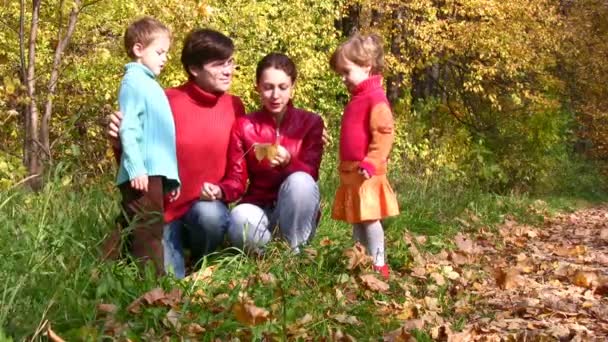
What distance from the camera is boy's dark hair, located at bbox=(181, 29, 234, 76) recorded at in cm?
416

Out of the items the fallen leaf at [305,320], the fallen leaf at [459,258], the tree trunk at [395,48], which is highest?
the tree trunk at [395,48]

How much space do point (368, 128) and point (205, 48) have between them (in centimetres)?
107

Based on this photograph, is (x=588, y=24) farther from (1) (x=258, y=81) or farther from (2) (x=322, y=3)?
(1) (x=258, y=81)

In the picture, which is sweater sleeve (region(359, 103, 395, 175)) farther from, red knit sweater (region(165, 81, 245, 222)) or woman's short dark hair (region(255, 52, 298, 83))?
red knit sweater (region(165, 81, 245, 222))

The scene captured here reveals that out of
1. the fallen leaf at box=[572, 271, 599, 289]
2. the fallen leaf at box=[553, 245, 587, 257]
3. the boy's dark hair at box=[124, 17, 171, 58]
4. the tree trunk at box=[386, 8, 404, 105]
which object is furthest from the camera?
the tree trunk at box=[386, 8, 404, 105]

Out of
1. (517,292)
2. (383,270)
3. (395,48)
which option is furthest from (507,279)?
(395,48)

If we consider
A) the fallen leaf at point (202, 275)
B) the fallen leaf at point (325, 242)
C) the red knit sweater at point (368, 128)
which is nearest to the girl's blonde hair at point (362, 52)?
the red knit sweater at point (368, 128)

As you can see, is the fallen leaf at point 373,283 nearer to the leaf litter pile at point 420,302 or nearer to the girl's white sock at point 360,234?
the leaf litter pile at point 420,302

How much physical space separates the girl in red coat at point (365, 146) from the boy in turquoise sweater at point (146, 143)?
3.63 feet

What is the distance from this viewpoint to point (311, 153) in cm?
445

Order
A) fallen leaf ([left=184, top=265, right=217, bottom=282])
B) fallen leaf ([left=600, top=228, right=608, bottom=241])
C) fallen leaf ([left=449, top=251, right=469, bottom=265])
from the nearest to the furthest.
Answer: fallen leaf ([left=184, top=265, right=217, bottom=282]) < fallen leaf ([left=449, top=251, right=469, bottom=265]) < fallen leaf ([left=600, top=228, right=608, bottom=241])

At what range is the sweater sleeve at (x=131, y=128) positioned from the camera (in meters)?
3.63

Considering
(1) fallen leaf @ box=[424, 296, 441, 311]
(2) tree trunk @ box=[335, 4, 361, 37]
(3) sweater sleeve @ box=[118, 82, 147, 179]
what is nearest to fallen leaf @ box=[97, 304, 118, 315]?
(3) sweater sleeve @ box=[118, 82, 147, 179]

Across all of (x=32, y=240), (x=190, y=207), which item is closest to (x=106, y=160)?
(x=190, y=207)
